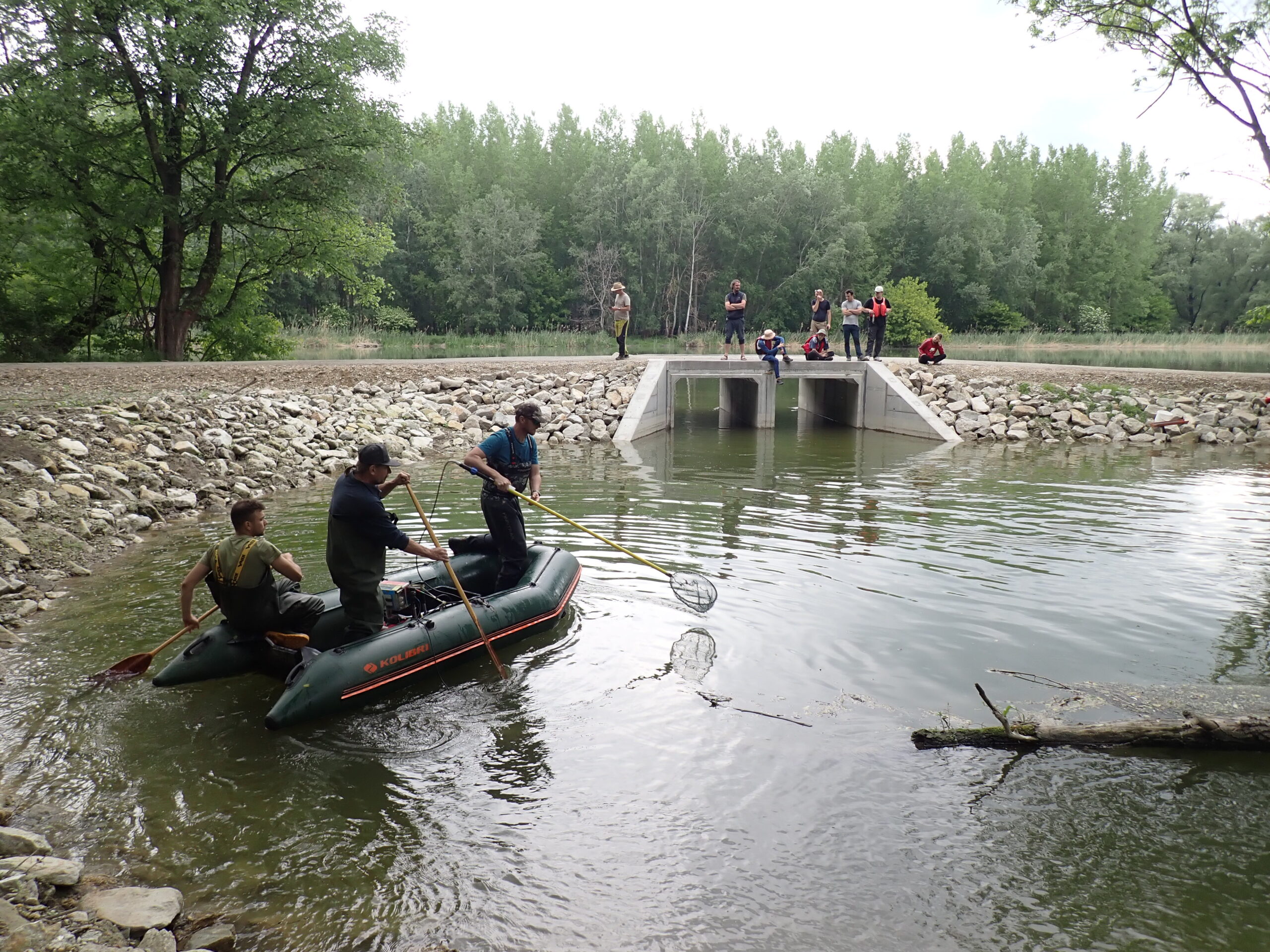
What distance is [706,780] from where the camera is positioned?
4934 mm

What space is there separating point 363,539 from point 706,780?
9.20 feet

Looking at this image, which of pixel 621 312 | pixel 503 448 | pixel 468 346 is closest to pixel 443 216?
pixel 468 346

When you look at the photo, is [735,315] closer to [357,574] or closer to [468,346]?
[468,346]

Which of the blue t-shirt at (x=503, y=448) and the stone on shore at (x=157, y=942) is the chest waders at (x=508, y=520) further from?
the stone on shore at (x=157, y=942)

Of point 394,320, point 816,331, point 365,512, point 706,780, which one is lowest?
point 706,780

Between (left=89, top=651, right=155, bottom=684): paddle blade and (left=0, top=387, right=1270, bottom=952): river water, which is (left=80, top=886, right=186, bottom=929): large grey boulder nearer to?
(left=0, top=387, right=1270, bottom=952): river water

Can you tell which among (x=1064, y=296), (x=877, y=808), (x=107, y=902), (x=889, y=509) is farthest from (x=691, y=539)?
(x=1064, y=296)

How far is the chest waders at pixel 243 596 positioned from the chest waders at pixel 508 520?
7.05ft

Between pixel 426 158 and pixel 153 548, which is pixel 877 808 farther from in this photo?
pixel 426 158

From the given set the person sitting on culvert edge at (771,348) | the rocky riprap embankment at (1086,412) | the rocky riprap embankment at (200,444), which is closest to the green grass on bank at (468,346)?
the rocky riprap embankment at (200,444)

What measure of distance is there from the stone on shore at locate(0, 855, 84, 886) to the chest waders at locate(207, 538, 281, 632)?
2062mm

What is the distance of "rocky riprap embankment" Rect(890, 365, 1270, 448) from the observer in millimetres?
20203

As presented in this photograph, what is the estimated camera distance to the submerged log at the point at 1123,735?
16.5 ft

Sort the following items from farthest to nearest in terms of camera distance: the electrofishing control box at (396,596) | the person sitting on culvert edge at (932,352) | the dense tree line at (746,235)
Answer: the dense tree line at (746,235) < the person sitting on culvert edge at (932,352) < the electrofishing control box at (396,596)
